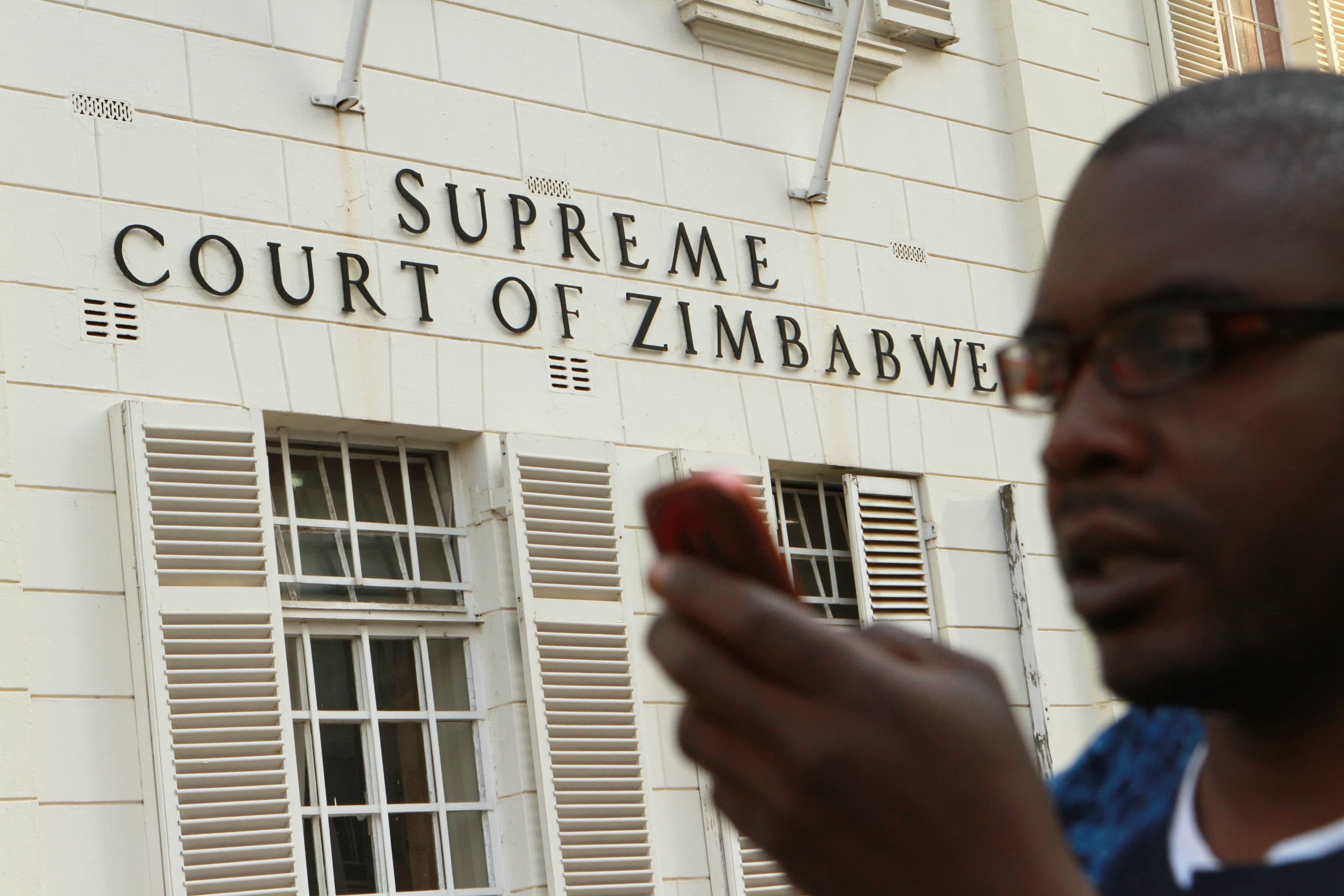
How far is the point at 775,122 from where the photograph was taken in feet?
28.6

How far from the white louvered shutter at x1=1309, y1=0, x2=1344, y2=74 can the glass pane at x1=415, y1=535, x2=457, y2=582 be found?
682 cm

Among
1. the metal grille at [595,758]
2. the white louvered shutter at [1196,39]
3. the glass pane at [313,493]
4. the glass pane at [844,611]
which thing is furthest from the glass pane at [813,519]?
the white louvered shutter at [1196,39]

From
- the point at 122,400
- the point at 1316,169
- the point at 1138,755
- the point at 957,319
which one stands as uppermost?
the point at 957,319

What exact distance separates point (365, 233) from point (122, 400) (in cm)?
122

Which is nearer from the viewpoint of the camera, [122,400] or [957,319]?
[122,400]

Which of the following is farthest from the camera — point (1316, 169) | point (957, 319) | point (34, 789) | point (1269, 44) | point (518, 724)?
point (1269, 44)

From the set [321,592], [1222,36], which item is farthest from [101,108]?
[1222,36]

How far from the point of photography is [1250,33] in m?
11.5

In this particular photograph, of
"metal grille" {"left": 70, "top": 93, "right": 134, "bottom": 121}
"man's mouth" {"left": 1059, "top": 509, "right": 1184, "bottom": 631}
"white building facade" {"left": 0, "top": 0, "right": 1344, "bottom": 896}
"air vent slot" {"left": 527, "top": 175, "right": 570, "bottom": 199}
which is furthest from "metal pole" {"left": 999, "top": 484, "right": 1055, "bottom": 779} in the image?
"man's mouth" {"left": 1059, "top": 509, "right": 1184, "bottom": 631}

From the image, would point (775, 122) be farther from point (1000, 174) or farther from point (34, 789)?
point (34, 789)

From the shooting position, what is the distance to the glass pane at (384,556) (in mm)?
7109

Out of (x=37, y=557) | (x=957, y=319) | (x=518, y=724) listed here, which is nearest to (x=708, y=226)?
(x=957, y=319)

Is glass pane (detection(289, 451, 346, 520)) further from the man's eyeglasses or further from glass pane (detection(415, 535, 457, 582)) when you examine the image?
the man's eyeglasses

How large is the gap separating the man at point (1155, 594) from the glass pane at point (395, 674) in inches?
247
